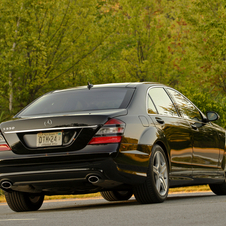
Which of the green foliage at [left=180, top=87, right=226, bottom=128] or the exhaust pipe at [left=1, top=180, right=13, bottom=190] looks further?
the green foliage at [left=180, top=87, right=226, bottom=128]

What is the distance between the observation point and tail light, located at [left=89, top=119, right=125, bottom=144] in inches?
241

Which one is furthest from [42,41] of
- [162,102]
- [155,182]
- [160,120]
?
[155,182]

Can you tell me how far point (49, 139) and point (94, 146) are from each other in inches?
22.0

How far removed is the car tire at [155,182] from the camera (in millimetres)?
6613

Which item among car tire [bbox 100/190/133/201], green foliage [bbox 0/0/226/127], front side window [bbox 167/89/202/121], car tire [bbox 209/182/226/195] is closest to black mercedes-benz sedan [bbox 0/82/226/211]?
front side window [bbox 167/89/202/121]

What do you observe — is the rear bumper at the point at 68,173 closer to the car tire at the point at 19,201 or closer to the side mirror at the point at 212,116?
the car tire at the point at 19,201

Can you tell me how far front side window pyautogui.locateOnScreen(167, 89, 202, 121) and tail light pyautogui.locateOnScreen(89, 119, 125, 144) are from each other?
2109 mm

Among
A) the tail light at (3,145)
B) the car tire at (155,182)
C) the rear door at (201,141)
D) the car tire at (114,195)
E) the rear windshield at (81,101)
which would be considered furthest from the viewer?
the car tire at (114,195)

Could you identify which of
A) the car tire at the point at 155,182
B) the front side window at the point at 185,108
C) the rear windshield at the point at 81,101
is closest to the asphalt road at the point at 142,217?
the car tire at the point at 155,182

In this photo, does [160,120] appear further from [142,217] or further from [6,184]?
[6,184]

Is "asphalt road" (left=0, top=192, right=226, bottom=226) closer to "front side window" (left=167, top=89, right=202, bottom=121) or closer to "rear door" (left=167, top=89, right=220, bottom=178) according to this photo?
"rear door" (left=167, top=89, right=220, bottom=178)

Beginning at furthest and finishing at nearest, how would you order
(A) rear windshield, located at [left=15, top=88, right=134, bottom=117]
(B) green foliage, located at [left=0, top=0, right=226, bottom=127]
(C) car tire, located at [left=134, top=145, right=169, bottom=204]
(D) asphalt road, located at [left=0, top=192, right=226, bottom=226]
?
(B) green foliage, located at [left=0, top=0, right=226, bottom=127] → (A) rear windshield, located at [left=15, top=88, right=134, bottom=117] → (C) car tire, located at [left=134, top=145, right=169, bottom=204] → (D) asphalt road, located at [left=0, top=192, right=226, bottom=226]

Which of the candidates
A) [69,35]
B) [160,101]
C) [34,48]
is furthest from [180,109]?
[69,35]

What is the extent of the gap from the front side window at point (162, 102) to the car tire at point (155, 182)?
71cm
